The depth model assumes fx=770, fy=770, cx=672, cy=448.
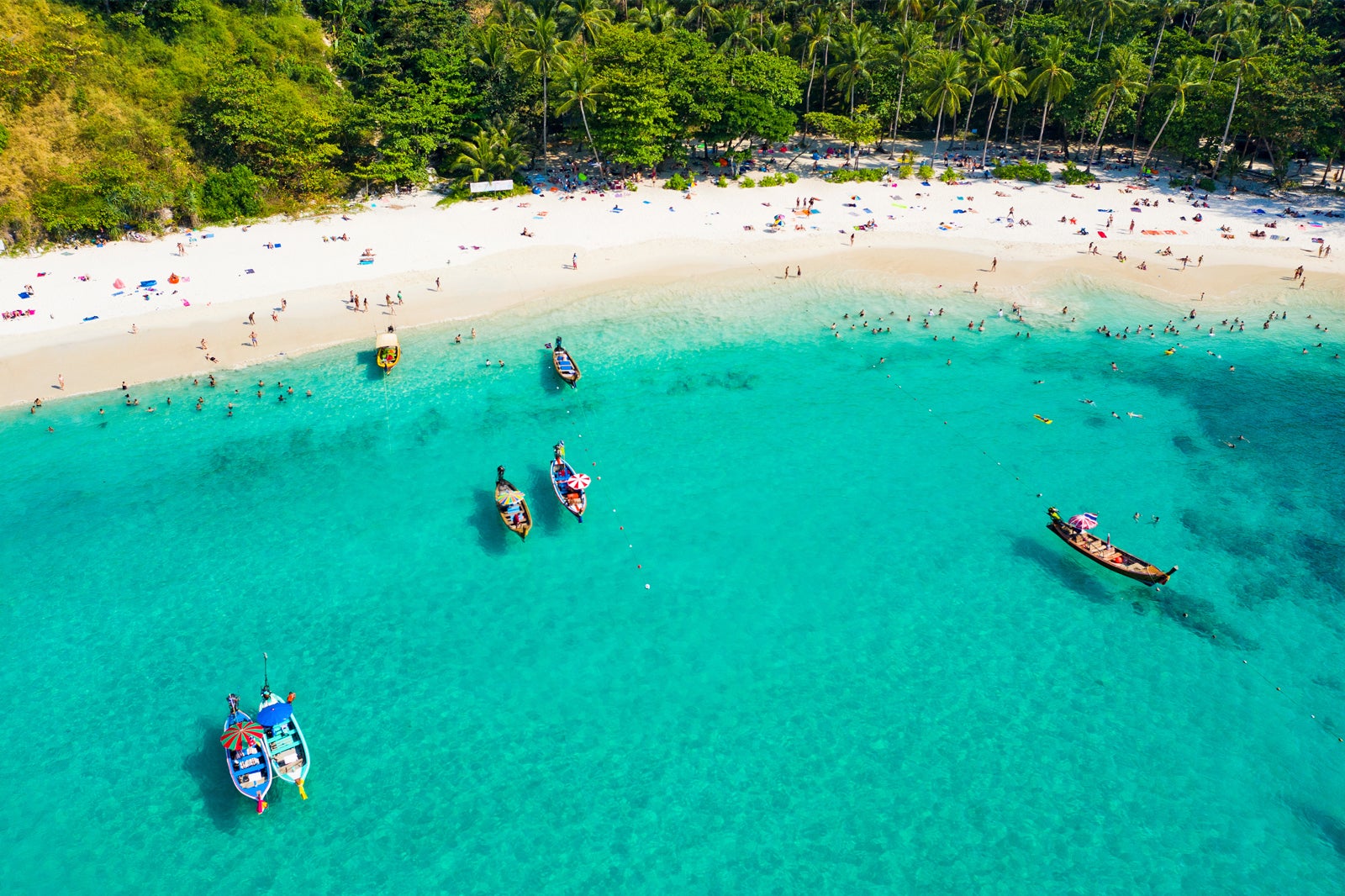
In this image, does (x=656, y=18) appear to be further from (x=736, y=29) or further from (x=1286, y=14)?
(x=1286, y=14)

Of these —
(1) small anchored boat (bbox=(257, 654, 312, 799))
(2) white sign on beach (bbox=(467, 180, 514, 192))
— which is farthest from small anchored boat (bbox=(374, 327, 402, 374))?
(2) white sign on beach (bbox=(467, 180, 514, 192))

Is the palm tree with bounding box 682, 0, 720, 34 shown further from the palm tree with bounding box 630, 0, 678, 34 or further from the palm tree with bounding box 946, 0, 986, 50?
the palm tree with bounding box 946, 0, 986, 50

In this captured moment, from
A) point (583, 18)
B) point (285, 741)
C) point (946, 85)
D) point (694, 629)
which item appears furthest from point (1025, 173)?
point (285, 741)

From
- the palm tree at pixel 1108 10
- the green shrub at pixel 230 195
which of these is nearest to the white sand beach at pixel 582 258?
the green shrub at pixel 230 195

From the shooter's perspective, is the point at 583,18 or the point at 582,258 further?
the point at 583,18

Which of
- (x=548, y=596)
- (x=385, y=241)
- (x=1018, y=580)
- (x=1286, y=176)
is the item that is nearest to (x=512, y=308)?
(x=385, y=241)

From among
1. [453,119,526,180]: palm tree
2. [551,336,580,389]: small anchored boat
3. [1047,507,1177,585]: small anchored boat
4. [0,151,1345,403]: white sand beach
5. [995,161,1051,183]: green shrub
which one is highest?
[453,119,526,180]: palm tree
